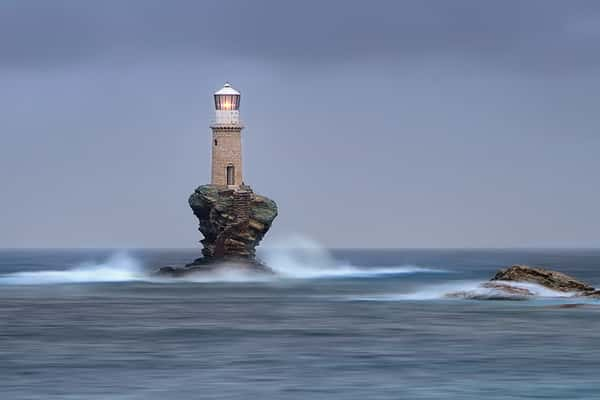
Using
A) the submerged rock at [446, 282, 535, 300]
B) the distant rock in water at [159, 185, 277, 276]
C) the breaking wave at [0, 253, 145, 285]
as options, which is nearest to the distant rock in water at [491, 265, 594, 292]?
the submerged rock at [446, 282, 535, 300]

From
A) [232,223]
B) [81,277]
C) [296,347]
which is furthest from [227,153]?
[296,347]

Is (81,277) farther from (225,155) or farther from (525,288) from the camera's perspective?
(525,288)

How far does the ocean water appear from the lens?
125 ft

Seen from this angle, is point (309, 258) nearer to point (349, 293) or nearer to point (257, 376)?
point (349, 293)

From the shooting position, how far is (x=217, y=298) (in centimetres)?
8050

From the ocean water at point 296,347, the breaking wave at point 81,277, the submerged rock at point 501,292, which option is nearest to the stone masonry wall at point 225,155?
the breaking wave at point 81,277

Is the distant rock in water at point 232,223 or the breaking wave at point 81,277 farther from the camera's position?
the breaking wave at point 81,277

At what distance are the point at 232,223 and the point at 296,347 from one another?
185 feet

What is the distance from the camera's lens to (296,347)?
49.0m

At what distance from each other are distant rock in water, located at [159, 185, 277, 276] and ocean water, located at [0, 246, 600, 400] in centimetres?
1986

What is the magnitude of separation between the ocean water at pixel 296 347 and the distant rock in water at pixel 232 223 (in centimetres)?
1986

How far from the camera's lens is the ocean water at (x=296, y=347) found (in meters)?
38.1

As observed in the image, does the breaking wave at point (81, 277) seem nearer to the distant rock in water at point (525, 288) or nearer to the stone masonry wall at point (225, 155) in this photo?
the stone masonry wall at point (225, 155)

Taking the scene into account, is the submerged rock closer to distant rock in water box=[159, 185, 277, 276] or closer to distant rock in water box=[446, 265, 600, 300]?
distant rock in water box=[446, 265, 600, 300]
